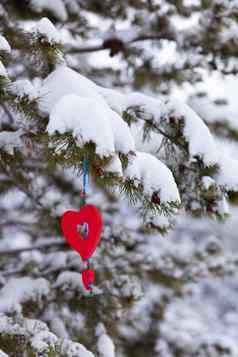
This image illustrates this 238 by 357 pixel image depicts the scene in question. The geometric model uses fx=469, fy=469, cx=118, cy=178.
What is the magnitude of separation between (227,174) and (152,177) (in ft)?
1.32

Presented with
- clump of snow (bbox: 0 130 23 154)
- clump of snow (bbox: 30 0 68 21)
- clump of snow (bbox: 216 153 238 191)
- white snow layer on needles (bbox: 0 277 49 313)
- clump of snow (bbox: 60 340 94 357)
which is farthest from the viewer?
clump of snow (bbox: 30 0 68 21)

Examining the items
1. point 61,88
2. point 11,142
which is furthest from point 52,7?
point 61,88

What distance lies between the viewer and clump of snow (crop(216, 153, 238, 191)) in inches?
76.9

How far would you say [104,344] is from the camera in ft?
9.59

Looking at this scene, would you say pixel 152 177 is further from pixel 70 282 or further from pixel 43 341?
pixel 70 282

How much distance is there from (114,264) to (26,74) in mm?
1768

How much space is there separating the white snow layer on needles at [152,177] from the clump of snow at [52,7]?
66.9 inches

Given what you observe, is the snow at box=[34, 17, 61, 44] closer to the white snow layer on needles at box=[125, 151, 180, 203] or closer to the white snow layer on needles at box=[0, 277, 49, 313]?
the white snow layer on needles at box=[125, 151, 180, 203]

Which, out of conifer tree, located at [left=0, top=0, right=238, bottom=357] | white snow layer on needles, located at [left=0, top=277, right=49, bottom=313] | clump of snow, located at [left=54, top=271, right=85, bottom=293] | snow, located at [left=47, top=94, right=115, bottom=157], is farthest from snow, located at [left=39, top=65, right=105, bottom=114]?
clump of snow, located at [left=54, top=271, right=85, bottom=293]

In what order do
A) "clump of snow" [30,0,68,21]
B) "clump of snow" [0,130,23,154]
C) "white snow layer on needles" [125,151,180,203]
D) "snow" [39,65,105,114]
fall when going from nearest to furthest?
"white snow layer on needles" [125,151,180,203], "snow" [39,65,105,114], "clump of snow" [0,130,23,154], "clump of snow" [30,0,68,21]

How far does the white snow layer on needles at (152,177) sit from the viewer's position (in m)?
1.68

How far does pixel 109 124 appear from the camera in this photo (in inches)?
62.6

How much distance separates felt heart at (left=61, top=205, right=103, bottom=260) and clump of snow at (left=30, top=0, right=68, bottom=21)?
1629 millimetres

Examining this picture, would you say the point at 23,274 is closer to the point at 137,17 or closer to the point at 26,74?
the point at 26,74
